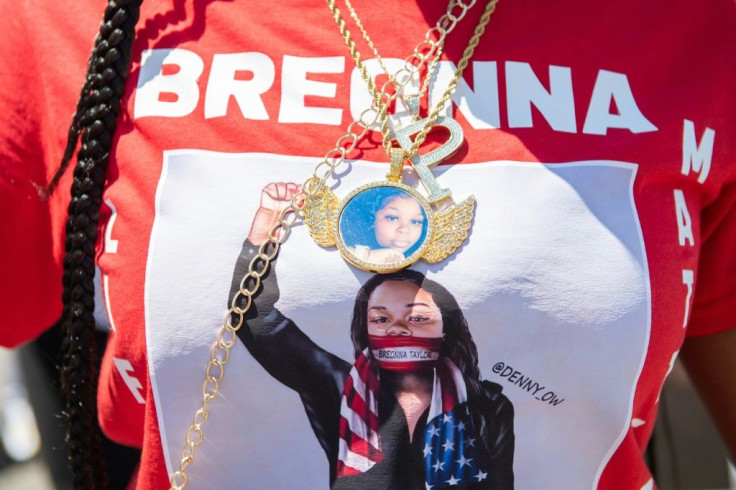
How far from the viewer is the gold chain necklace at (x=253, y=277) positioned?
0.98 meters

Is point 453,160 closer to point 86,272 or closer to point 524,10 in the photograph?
point 524,10

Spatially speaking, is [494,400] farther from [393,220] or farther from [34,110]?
[34,110]

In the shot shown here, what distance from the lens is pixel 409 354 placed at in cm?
98

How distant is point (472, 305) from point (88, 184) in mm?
477

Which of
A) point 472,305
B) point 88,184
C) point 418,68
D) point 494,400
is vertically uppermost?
point 418,68

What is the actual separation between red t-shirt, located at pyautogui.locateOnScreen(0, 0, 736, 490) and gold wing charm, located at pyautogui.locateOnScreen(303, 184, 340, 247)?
0.02 meters

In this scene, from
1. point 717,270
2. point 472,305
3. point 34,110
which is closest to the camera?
point 472,305

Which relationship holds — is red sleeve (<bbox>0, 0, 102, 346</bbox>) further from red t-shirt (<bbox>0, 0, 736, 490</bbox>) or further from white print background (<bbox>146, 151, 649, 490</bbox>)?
white print background (<bbox>146, 151, 649, 490</bbox>)

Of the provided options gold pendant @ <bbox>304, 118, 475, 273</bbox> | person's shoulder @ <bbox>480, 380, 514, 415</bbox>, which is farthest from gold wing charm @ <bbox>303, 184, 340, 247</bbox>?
person's shoulder @ <bbox>480, 380, 514, 415</bbox>

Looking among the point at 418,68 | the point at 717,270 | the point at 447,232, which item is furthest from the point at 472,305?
the point at 717,270

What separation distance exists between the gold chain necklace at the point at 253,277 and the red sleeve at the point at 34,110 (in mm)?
286

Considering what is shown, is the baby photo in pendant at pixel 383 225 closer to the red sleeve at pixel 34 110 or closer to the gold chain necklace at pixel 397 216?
the gold chain necklace at pixel 397 216

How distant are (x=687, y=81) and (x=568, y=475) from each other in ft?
1.70

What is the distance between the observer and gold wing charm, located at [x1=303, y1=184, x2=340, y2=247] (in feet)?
3.31
